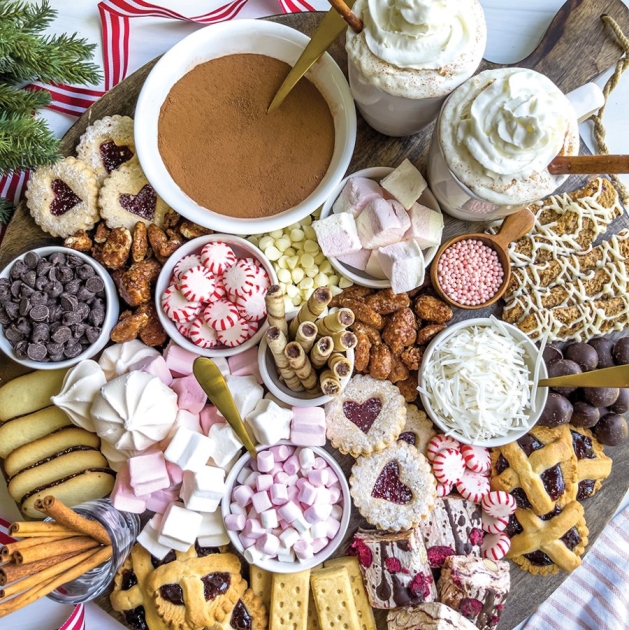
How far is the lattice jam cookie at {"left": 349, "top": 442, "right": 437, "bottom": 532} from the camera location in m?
1.78

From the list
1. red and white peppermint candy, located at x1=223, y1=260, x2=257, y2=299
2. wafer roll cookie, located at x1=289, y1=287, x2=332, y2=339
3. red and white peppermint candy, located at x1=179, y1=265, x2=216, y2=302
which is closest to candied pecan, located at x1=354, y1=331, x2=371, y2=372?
wafer roll cookie, located at x1=289, y1=287, x2=332, y2=339

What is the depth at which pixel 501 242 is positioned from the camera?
6.00ft

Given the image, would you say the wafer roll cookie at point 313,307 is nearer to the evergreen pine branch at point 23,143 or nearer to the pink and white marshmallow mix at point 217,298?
the pink and white marshmallow mix at point 217,298

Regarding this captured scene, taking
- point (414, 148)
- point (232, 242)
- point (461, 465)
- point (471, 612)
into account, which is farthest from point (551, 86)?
point (471, 612)

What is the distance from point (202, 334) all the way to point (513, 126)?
38.6 inches

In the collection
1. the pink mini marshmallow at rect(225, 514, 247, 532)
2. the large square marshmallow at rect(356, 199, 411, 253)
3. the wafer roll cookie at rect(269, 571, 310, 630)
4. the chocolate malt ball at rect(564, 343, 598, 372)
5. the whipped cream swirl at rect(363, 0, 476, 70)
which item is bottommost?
the wafer roll cookie at rect(269, 571, 310, 630)

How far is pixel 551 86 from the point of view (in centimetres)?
152

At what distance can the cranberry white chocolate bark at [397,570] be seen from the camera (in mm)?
1717

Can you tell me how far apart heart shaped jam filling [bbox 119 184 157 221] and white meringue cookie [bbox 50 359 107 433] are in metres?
0.45

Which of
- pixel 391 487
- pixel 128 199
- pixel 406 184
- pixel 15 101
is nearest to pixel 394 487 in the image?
pixel 391 487

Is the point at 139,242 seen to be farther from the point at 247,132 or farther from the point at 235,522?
the point at 235,522

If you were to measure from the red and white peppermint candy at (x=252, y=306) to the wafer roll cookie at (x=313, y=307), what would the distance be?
121 millimetres

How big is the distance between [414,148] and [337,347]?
0.72 metres

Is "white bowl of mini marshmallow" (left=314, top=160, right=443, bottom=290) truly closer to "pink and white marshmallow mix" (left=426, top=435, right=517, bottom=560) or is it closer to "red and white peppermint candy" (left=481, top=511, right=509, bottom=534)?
"pink and white marshmallow mix" (left=426, top=435, right=517, bottom=560)
